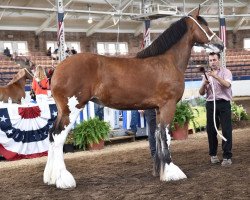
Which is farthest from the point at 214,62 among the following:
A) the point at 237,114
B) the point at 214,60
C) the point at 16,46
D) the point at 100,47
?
the point at 100,47

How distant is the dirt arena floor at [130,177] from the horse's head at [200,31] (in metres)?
2.03

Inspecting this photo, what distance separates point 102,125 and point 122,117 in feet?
3.92

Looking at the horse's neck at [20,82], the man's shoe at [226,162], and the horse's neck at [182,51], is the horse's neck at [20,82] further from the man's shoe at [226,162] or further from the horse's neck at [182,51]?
the man's shoe at [226,162]

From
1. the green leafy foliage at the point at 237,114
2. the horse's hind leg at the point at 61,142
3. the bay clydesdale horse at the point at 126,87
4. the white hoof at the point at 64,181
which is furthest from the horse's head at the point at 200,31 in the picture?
the green leafy foliage at the point at 237,114

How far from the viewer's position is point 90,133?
907 cm

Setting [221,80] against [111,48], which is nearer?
[221,80]

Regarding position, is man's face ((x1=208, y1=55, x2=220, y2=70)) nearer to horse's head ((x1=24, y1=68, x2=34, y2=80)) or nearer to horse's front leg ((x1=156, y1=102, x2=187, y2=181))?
horse's front leg ((x1=156, y1=102, x2=187, y2=181))

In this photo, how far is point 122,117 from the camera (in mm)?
10383

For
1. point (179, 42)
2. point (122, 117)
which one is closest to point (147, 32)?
point (122, 117)

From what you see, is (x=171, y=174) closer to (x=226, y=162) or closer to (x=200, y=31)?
(x=226, y=162)

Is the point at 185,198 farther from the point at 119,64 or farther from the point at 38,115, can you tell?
the point at 38,115

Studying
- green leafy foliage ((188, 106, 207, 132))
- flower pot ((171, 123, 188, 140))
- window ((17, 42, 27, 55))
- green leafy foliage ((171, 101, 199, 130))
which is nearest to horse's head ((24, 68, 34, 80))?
green leafy foliage ((171, 101, 199, 130))

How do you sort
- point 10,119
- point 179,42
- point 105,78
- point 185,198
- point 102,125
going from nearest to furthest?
point 185,198, point 105,78, point 179,42, point 10,119, point 102,125

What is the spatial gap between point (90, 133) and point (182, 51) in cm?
366
